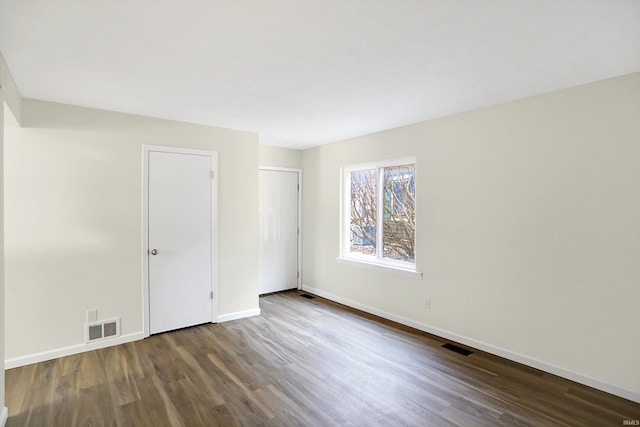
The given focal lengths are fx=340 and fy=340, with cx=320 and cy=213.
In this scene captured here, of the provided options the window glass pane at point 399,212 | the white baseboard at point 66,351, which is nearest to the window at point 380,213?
the window glass pane at point 399,212

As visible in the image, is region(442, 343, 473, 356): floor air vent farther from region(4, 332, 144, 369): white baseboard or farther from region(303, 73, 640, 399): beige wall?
region(4, 332, 144, 369): white baseboard

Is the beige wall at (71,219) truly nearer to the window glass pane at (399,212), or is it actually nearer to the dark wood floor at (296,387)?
the dark wood floor at (296,387)

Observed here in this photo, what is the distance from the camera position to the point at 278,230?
5.48 m

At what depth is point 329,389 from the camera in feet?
8.65

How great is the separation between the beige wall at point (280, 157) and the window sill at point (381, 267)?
5.75 ft

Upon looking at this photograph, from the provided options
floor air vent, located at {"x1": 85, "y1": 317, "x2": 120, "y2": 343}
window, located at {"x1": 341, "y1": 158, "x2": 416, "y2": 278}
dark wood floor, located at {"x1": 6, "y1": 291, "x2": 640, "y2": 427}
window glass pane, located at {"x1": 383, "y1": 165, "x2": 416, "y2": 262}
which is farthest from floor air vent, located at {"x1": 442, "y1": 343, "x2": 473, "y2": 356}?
floor air vent, located at {"x1": 85, "y1": 317, "x2": 120, "y2": 343}

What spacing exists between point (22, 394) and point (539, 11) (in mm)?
4187

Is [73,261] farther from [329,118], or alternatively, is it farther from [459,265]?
[459,265]

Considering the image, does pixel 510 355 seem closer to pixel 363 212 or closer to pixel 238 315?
pixel 363 212

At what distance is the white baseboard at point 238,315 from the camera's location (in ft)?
13.7

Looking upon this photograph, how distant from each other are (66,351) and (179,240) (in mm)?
1438

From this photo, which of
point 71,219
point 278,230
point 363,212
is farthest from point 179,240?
point 363,212

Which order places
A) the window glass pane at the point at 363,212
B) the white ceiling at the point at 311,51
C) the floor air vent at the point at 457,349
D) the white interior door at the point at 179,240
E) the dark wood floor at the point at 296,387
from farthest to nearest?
the window glass pane at the point at 363,212 → the white interior door at the point at 179,240 → the floor air vent at the point at 457,349 → the dark wood floor at the point at 296,387 → the white ceiling at the point at 311,51

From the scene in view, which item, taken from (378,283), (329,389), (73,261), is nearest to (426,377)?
(329,389)
